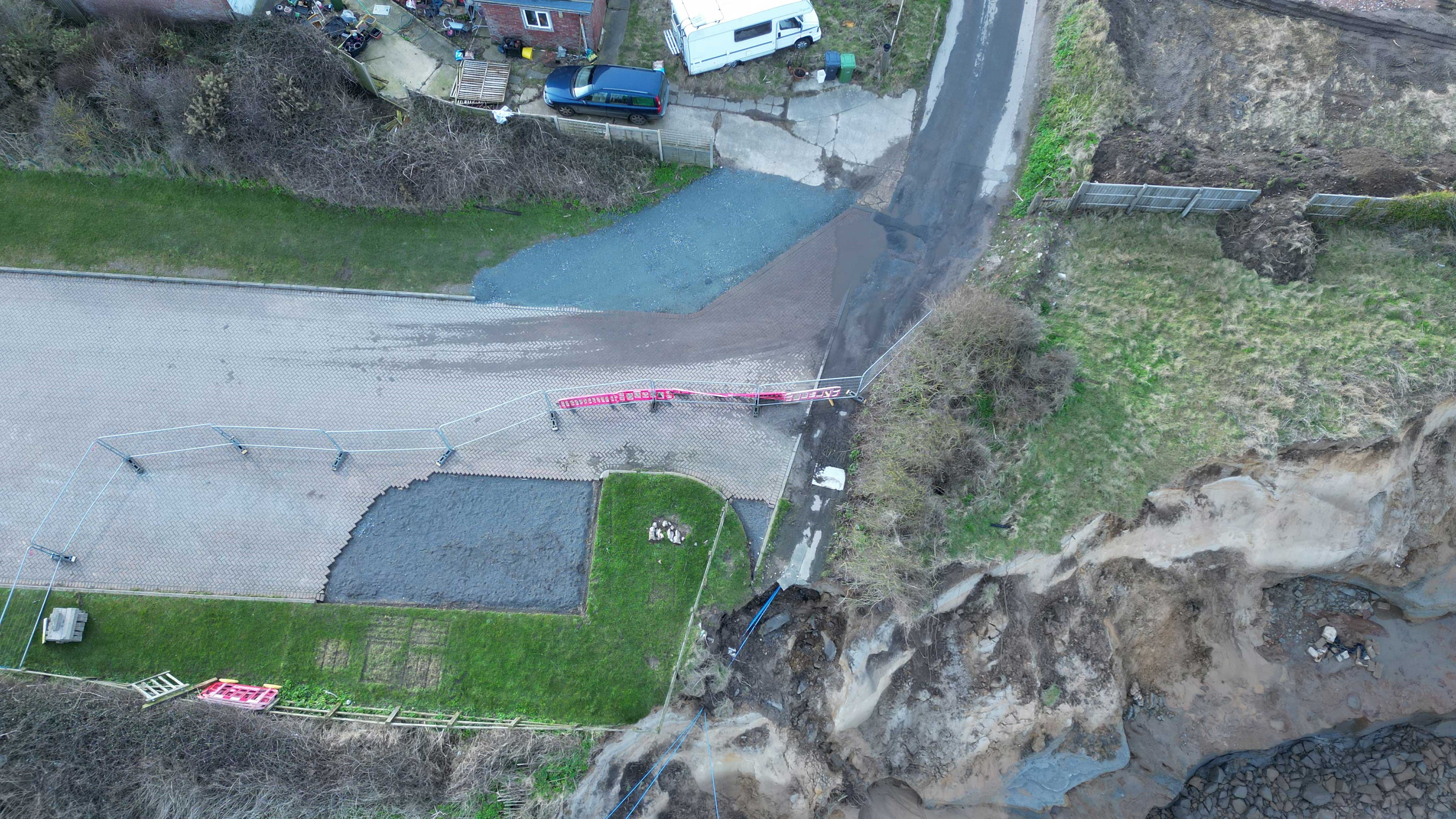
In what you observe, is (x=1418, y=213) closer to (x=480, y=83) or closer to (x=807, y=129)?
(x=807, y=129)

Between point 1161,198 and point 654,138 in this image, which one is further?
point 654,138

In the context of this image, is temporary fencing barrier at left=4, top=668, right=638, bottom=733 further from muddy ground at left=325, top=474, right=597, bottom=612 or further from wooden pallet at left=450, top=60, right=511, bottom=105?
wooden pallet at left=450, top=60, right=511, bottom=105

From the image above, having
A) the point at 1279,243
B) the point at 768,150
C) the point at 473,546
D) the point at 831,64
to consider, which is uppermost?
the point at 831,64

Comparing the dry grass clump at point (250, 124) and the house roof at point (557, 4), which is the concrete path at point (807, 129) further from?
the house roof at point (557, 4)

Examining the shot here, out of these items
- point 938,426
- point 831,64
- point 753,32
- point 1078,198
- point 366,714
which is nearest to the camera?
point 366,714

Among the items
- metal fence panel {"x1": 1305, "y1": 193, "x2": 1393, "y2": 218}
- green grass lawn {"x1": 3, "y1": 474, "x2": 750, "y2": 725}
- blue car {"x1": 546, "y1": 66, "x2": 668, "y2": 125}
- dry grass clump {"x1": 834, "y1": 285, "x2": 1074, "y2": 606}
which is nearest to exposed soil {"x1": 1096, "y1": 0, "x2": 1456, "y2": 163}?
metal fence panel {"x1": 1305, "y1": 193, "x2": 1393, "y2": 218}

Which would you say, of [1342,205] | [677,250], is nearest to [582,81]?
[677,250]
